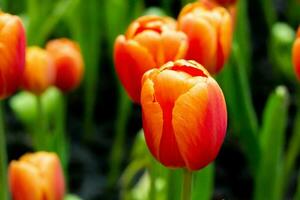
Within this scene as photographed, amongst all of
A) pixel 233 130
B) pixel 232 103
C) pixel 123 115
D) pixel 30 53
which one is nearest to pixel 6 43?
pixel 30 53

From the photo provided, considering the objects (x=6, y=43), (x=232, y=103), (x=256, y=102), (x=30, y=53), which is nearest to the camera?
(x=6, y=43)

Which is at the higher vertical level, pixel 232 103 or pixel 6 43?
pixel 6 43

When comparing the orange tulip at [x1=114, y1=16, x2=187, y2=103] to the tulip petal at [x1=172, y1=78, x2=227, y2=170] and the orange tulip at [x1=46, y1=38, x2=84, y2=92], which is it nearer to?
the tulip petal at [x1=172, y1=78, x2=227, y2=170]

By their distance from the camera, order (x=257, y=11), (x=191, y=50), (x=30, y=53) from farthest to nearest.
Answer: (x=257, y=11)
(x=30, y=53)
(x=191, y=50)

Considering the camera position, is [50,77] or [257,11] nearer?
[50,77]

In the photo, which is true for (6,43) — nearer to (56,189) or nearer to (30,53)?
(56,189)

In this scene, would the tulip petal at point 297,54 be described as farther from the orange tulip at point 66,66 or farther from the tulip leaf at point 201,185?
the orange tulip at point 66,66

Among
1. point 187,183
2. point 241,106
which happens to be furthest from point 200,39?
point 241,106

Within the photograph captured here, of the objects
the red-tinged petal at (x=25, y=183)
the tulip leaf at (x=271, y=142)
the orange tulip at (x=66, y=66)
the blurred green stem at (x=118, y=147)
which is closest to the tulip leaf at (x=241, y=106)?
the tulip leaf at (x=271, y=142)
